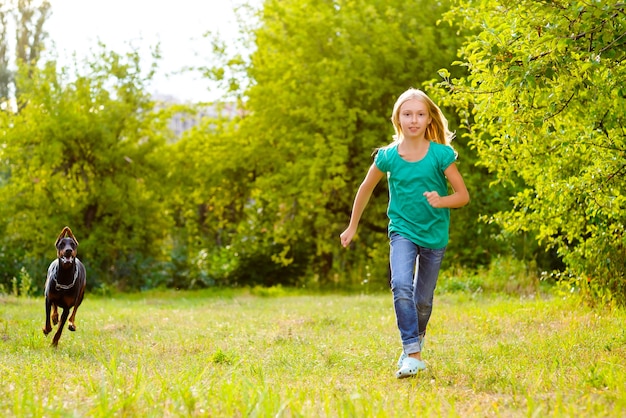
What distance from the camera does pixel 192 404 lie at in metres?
4.00

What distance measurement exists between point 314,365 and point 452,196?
165cm

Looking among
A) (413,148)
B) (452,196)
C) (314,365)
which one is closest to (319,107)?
(413,148)

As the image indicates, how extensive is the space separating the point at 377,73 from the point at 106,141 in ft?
21.7

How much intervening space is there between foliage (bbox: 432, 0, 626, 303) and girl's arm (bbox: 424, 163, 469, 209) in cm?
65

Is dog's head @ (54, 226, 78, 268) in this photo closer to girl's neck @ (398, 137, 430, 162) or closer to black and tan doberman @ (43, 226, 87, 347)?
black and tan doberman @ (43, 226, 87, 347)

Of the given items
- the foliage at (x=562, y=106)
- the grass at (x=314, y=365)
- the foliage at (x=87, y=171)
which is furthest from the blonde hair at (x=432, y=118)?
the foliage at (x=87, y=171)

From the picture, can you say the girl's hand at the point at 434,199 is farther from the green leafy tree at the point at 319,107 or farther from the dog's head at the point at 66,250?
the green leafy tree at the point at 319,107

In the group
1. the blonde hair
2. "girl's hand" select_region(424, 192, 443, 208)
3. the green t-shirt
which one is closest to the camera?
"girl's hand" select_region(424, 192, 443, 208)

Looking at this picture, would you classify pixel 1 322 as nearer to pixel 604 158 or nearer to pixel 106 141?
pixel 604 158

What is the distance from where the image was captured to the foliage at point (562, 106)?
5.51 metres

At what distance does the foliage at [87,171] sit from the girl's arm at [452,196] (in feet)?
48.2

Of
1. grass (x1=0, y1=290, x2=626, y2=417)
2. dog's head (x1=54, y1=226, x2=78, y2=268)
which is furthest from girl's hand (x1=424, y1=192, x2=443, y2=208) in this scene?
dog's head (x1=54, y1=226, x2=78, y2=268)

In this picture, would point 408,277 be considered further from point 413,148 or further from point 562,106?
point 562,106

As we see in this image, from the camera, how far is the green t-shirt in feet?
19.2
